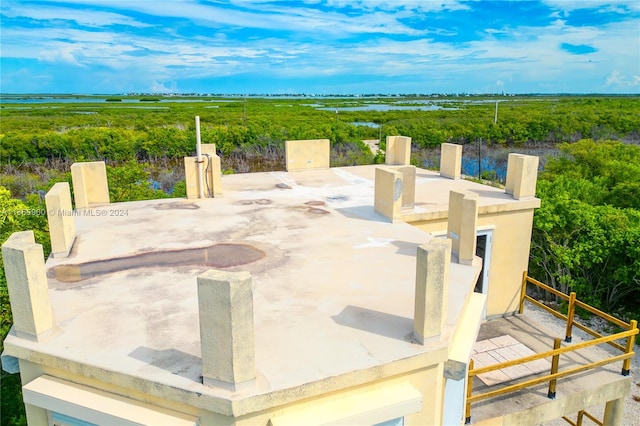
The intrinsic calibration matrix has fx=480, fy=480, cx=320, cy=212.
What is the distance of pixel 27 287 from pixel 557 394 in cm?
854

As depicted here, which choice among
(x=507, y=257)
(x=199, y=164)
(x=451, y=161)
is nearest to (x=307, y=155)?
(x=451, y=161)

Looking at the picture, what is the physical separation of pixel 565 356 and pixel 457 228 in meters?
4.15

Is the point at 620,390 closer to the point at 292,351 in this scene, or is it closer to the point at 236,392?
the point at 292,351

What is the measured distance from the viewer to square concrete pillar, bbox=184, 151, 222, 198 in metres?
12.5

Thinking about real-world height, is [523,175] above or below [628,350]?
above

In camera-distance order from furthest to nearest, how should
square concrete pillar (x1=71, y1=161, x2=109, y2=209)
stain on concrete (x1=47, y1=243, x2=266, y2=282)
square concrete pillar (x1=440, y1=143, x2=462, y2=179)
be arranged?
1. square concrete pillar (x1=440, y1=143, x2=462, y2=179)
2. square concrete pillar (x1=71, y1=161, x2=109, y2=209)
3. stain on concrete (x1=47, y1=243, x2=266, y2=282)

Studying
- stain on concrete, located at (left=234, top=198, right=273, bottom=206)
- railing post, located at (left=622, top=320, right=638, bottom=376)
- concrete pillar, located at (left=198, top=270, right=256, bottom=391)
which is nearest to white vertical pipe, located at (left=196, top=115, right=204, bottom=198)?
stain on concrete, located at (left=234, top=198, right=273, bottom=206)

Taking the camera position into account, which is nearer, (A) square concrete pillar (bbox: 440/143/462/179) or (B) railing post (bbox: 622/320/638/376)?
(B) railing post (bbox: 622/320/638/376)

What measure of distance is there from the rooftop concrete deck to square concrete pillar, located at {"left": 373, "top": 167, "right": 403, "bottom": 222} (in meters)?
3.72

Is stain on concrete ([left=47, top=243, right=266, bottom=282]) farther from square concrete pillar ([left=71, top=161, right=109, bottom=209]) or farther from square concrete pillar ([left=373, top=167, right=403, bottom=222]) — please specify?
square concrete pillar ([left=71, top=161, right=109, bottom=209])

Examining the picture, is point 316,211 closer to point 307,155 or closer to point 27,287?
point 307,155

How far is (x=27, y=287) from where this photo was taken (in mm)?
5121

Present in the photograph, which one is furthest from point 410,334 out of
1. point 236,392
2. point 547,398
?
point 547,398

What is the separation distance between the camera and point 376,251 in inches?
337
